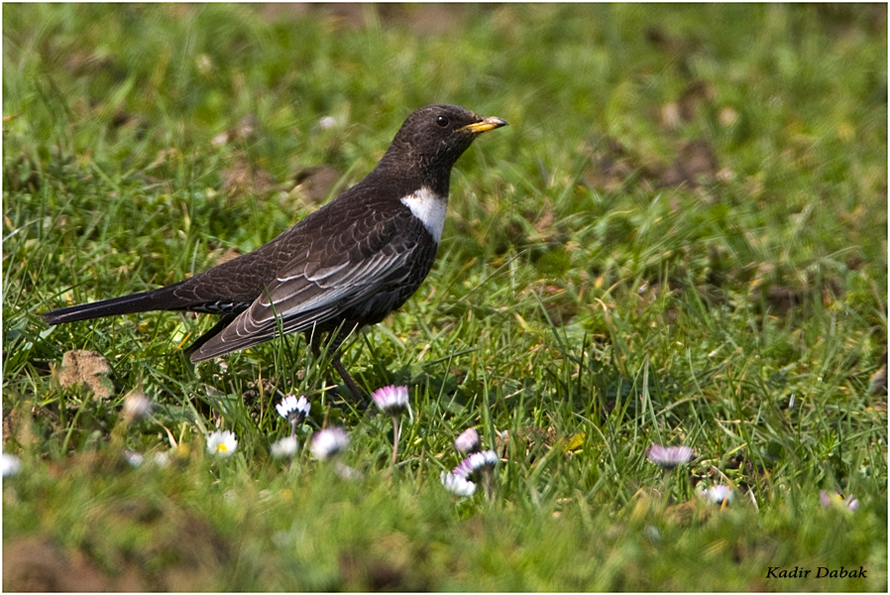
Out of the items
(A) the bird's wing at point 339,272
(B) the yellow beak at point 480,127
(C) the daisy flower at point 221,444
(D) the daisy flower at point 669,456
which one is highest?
(B) the yellow beak at point 480,127

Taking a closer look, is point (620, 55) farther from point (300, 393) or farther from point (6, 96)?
point (300, 393)

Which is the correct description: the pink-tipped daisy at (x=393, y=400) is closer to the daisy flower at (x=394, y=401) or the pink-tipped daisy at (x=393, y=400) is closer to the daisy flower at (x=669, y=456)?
the daisy flower at (x=394, y=401)

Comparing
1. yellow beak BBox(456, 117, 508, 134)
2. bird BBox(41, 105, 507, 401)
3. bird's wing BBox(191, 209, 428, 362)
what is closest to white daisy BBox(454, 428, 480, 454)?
bird BBox(41, 105, 507, 401)

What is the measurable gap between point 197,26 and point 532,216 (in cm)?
334

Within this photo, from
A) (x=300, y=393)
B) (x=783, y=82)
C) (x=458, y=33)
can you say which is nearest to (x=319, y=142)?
(x=458, y=33)

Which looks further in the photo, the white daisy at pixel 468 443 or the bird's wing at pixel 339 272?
the bird's wing at pixel 339 272

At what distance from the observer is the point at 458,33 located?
30.0ft

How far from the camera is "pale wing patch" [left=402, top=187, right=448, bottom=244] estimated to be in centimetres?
511

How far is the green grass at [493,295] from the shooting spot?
3.31 m

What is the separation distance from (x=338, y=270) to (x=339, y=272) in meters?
0.01

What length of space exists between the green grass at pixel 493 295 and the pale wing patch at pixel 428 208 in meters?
0.58

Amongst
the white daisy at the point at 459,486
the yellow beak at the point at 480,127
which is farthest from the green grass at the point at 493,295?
the yellow beak at the point at 480,127

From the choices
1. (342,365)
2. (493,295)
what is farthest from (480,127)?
(342,365)

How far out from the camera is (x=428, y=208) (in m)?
5.15
